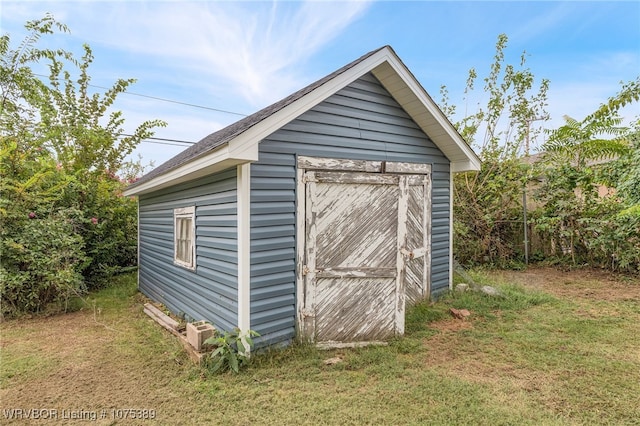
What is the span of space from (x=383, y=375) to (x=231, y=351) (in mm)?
1570

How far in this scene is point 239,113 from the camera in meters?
19.1

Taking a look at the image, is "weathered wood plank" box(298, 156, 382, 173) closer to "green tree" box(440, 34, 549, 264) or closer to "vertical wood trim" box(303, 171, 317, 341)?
"vertical wood trim" box(303, 171, 317, 341)

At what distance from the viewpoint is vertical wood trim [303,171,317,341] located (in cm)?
395

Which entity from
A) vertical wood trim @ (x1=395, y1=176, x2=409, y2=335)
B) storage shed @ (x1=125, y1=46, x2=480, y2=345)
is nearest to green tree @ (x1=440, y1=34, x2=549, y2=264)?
storage shed @ (x1=125, y1=46, x2=480, y2=345)

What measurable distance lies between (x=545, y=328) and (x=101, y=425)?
5.17 m

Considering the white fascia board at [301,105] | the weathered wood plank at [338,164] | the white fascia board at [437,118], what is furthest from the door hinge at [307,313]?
the white fascia board at [437,118]

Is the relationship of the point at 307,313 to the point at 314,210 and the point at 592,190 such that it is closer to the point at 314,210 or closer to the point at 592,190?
the point at 314,210

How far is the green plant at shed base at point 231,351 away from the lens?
338cm

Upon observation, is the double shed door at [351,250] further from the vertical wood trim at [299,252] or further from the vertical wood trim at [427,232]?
the vertical wood trim at [427,232]

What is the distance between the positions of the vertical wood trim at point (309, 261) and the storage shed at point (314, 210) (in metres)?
0.01

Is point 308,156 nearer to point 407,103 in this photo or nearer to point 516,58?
point 407,103

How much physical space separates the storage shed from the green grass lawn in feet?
1.55

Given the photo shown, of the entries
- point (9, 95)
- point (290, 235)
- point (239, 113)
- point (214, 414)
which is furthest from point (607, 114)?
point (239, 113)

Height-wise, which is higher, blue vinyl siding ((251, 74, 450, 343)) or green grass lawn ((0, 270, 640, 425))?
blue vinyl siding ((251, 74, 450, 343))
